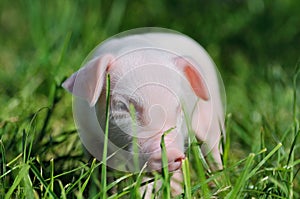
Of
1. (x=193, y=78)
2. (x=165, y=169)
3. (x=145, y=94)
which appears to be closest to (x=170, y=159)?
(x=165, y=169)

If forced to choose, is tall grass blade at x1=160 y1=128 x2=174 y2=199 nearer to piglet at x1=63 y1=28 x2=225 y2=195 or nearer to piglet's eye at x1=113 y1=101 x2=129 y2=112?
piglet at x1=63 y1=28 x2=225 y2=195

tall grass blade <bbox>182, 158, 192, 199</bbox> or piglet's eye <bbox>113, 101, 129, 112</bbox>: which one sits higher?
piglet's eye <bbox>113, 101, 129, 112</bbox>

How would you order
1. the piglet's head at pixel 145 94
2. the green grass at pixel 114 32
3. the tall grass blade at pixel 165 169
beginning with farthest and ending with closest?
the green grass at pixel 114 32
the piglet's head at pixel 145 94
the tall grass blade at pixel 165 169

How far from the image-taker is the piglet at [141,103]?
5.32ft

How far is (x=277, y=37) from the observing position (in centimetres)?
359

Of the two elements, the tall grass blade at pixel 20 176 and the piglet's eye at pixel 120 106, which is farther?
the piglet's eye at pixel 120 106

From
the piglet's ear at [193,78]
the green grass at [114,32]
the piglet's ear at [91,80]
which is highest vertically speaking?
the piglet's ear at [91,80]

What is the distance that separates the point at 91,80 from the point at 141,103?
0.51ft

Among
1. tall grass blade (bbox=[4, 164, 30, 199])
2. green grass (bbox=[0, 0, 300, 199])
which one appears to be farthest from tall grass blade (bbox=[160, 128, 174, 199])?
tall grass blade (bbox=[4, 164, 30, 199])

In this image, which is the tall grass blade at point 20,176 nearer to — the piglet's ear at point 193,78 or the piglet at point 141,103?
the piglet at point 141,103

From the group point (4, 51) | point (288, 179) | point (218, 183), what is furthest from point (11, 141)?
point (4, 51)

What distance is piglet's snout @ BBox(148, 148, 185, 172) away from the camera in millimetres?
1579

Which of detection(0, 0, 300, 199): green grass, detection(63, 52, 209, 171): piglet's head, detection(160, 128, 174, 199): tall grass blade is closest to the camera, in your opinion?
detection(160, 128, 174, 199): tall grass blade

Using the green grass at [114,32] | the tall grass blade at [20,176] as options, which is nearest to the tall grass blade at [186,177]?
the green grass at [114,32]
